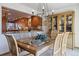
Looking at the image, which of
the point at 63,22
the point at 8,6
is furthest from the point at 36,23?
the point at 8,6

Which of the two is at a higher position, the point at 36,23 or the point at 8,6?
the point at 8,6

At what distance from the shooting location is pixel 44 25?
208 inches

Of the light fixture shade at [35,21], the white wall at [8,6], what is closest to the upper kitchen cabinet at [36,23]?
the light fixture shade at [35,21]

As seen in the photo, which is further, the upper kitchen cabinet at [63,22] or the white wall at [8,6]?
the upper kitchen cabinet at [63,22]

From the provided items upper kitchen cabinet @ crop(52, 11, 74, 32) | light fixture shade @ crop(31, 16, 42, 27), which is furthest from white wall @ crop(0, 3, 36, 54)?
upper kitchen cabinet @ crop(52, 11, 74, 32)

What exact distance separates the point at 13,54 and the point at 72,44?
3.07m

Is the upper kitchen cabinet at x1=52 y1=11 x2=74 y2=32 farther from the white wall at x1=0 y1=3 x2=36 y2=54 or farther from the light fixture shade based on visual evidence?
the white wall at x1=0 y1=3 x2=36 y2=54

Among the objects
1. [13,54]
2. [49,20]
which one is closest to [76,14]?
[49,20]

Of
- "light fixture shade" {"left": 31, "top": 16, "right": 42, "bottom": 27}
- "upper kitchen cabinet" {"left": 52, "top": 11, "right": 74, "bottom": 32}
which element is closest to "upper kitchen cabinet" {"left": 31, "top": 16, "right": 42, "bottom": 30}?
"light fixture shade" {"left": 31, "top": 16, "right": 42, "bottom": 27}

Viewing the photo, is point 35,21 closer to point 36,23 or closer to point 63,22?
point 36,23

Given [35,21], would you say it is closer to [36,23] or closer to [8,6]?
[36,23]

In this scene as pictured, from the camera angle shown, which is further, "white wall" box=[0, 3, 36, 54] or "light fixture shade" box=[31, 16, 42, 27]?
"light fixture shade" box=[31, 16, 42, 27]

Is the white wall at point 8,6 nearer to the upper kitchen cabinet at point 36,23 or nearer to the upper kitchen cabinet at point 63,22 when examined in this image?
the upper kitchen cabinet at point 36,23

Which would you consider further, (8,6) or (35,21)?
(35,21)
